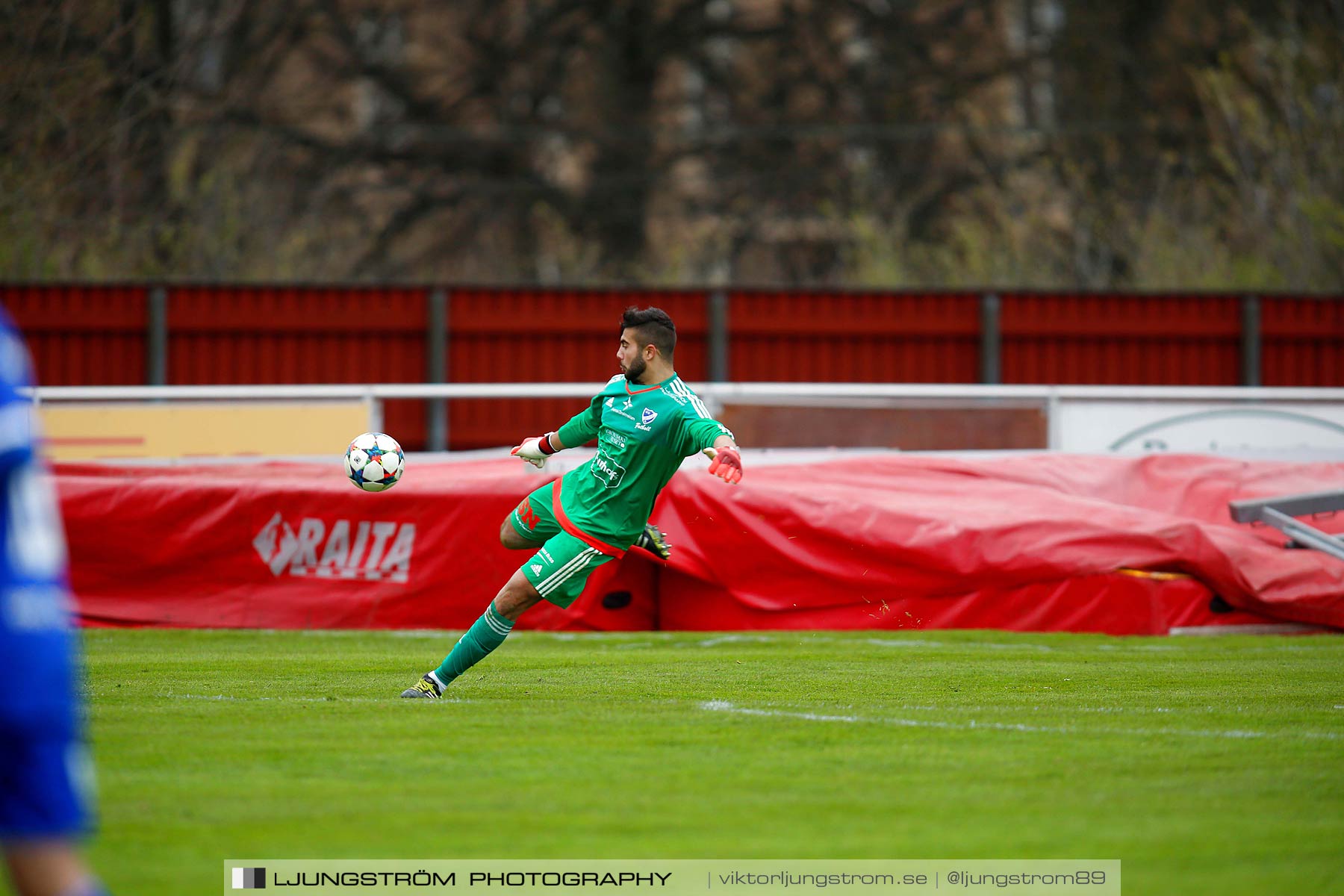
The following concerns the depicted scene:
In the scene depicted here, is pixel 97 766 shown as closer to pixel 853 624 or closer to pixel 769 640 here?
pixel 769 640

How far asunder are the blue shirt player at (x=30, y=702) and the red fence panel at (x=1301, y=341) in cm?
2132

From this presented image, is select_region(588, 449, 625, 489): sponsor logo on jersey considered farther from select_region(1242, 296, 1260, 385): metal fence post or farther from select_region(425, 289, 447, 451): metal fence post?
select_region(1242, 296, 1260, 385): metal fence post

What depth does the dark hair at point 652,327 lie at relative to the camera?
8.54 metres

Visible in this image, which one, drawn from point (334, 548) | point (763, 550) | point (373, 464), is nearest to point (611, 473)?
point (373, 464)

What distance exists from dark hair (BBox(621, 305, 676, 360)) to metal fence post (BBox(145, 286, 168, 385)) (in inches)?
551

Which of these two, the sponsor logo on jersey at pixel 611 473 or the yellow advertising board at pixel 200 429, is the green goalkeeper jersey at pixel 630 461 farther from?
the yellow advertising board at pixel 200 429

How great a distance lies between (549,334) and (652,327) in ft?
43.1

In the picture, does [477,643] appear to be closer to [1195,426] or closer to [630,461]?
[630,461]

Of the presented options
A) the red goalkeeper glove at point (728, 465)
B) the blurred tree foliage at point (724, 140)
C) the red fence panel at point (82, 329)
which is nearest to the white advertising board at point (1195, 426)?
the red goalkeeper glove at point (728, 465)

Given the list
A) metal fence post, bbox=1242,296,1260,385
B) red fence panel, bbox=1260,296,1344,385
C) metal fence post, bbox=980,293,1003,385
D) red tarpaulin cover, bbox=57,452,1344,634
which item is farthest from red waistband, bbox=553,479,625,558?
red fence panel, bbox=1260,296,1344,385

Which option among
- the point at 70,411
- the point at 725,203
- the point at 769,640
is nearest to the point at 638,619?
the point at 769,640

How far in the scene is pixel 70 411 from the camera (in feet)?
48.4

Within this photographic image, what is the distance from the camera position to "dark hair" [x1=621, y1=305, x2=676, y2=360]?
8539 millimetres

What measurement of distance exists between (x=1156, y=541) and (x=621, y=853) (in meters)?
8.13
